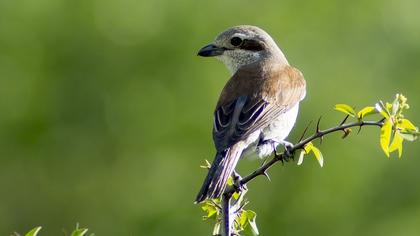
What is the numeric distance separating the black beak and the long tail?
133cm

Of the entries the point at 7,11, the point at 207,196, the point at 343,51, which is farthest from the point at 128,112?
the point at 207,196

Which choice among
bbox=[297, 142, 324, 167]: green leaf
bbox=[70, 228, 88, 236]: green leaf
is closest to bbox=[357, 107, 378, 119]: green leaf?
bbox=[297, 142, 324, 167]: green leaf

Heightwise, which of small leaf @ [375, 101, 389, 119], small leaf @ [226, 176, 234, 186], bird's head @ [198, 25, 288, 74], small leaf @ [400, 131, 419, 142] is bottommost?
small leaf @ [400, 131, 419, 142]

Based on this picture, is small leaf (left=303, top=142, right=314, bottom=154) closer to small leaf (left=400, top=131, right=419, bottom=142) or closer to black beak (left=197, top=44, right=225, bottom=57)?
small leaf (left=400, top=131, right=419, bottom=142)

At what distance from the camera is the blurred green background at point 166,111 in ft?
49.2

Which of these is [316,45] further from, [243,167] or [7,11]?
[7,11]

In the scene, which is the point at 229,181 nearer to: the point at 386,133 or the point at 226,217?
the point at 226,217

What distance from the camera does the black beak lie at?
24.8 ft

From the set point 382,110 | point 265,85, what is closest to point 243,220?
point 382,110

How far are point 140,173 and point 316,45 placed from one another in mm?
3178

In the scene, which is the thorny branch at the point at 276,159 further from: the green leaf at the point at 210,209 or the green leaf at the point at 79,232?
the green leaf at the point at 79,232

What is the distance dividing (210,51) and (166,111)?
26.5ft

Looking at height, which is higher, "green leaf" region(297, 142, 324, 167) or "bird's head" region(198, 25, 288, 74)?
"bird's head" region(198, 25, 288, 74)

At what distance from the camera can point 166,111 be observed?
1563 cm
